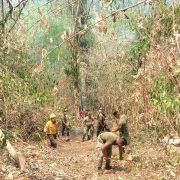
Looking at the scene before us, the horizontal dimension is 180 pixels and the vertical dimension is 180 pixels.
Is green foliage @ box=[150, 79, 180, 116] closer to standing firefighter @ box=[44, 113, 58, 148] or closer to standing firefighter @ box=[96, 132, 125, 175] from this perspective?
standing firefighter @ box=[96, 132, 125, 175]

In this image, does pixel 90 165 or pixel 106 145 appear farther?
pixel 90 165

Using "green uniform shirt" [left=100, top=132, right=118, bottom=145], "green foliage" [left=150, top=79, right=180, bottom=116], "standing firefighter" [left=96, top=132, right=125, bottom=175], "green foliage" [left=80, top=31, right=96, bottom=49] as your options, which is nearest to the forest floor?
"standing firefighter" [left=96, top=132, right=125, bottom=175]

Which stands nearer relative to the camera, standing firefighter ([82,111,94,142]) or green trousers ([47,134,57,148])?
green trousers ([47,134,57,148])

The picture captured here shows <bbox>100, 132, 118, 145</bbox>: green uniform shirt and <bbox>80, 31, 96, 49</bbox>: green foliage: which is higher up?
<bbox>80, 31, 96, 49</bbox>: green foliage

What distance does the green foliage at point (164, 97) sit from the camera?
994 centimetres

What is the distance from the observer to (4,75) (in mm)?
15656

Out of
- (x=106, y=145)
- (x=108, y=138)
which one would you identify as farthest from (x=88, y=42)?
(x=106, y=145)

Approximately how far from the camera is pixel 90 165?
12164 millimetres

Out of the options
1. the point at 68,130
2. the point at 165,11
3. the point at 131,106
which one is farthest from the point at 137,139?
the point at 68,130

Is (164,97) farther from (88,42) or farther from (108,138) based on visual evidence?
(88,42)

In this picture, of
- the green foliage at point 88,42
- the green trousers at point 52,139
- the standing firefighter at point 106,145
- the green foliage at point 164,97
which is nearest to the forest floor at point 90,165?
the standing firefighter at point 106,145

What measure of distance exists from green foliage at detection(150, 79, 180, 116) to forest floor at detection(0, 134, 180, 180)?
116 centimetres

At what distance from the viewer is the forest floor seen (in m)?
10.3

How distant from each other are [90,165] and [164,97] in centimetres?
284
